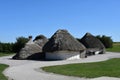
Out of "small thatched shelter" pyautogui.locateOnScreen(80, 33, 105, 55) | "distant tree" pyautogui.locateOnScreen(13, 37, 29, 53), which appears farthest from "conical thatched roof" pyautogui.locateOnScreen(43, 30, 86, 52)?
"distant tree" pyautogui.locateOnScreen(13, 37, 29, 53)

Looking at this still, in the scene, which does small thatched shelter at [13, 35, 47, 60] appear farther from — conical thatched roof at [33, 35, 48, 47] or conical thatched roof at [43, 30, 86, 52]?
conical thatched roof at [33, 35, 48, 47]

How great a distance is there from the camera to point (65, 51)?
39625 mm

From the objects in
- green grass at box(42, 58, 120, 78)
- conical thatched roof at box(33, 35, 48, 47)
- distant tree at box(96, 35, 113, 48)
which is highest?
distant tree at box(96, 35, 113, 48)

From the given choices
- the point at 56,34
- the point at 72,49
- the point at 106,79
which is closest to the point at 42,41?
the point at 56,34

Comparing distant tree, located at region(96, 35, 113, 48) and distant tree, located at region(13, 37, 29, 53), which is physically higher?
distant tree, located at region(96, 35, 113, 48)

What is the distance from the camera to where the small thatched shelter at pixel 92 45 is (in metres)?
53.3

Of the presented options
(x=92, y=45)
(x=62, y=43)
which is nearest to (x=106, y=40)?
(x=92, y=45)

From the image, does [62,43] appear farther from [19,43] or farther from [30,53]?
[19,43]

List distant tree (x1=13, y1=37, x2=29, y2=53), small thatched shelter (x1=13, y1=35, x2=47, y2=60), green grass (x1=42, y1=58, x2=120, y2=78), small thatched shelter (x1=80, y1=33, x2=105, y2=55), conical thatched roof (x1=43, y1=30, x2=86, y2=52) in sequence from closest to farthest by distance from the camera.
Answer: green grass (x1=42, y1=58, x2=120, y2=78) < conical thatched roof (x1=43, y1=30, x2=86, y2=52) < small thatched shelter (x1=13, y1=35, x2=47, y2=60) < small thatched shelter (x1=80, y1=33, x2=105, y2=55) < distant tree (x1=13, y1=37, x2=29, y2=53)

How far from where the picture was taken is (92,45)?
179 ft

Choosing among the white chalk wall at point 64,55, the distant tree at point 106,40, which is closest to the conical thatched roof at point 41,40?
the white chalk wall at point 64,55

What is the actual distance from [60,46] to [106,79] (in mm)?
24298

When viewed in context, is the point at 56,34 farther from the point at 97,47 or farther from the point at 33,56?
the point at 97,47

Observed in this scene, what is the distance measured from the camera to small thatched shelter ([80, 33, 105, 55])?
53338mm
